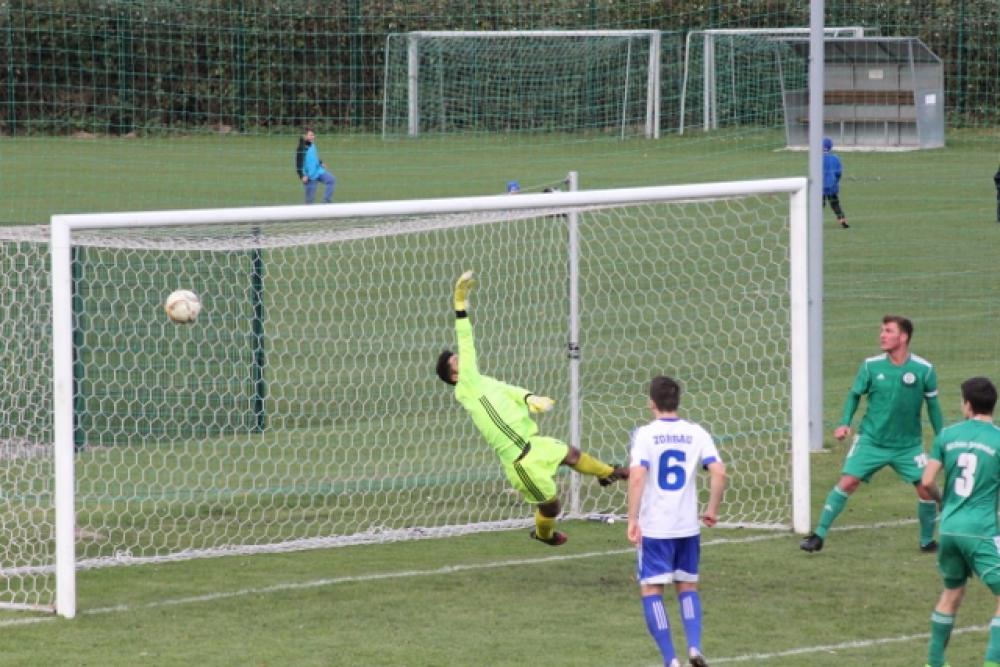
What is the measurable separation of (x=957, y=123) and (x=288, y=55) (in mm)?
8681

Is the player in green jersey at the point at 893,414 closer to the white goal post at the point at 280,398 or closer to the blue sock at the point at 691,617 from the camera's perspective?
the white goal post at the point at 280,398

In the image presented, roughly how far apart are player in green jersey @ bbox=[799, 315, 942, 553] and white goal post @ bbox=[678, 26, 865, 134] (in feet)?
37.3

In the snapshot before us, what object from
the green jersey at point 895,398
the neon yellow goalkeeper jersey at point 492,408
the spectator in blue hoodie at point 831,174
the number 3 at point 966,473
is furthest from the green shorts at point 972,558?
the spectator in blue hoodie at point 831,174

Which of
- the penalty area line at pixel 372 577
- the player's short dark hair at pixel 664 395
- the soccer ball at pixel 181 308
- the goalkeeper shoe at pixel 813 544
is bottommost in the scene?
the penalty area line at pixel 372 577

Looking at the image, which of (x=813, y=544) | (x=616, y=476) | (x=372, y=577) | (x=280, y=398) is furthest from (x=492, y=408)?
(x=280, y=398)

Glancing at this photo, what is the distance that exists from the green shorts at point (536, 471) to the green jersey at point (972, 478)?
9.36 ft

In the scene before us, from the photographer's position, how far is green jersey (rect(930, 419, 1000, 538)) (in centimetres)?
852

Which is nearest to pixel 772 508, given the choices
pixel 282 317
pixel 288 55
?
pixel 282 317

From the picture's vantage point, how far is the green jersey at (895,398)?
1103 cm

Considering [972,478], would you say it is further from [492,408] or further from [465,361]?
[465,361]

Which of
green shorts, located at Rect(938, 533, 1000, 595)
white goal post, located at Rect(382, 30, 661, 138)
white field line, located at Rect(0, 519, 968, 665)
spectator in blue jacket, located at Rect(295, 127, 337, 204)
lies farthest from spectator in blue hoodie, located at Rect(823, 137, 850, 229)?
green shorts, located at Rect(938, 533, 1000, 595)

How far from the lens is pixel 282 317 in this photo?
1811cm

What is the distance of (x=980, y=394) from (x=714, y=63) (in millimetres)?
15606

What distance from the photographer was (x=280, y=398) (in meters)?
15.8
